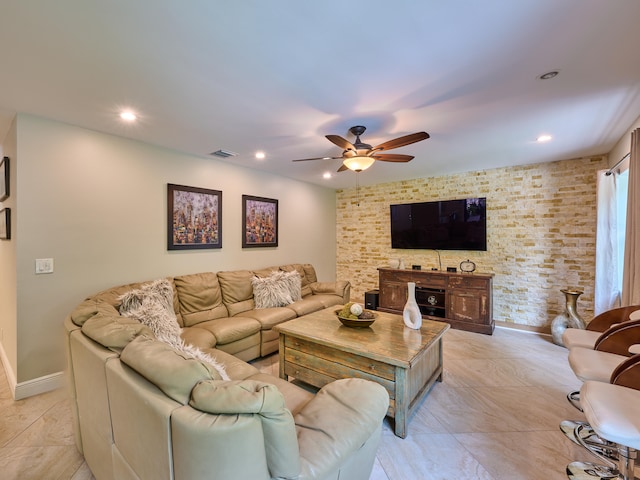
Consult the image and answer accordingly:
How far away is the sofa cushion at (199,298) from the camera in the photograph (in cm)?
310

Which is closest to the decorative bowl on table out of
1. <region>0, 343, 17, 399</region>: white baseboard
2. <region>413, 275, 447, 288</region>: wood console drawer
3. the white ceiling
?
the white ceiling

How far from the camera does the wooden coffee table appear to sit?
194 centimetres

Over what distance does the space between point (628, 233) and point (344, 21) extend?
9.55 ft

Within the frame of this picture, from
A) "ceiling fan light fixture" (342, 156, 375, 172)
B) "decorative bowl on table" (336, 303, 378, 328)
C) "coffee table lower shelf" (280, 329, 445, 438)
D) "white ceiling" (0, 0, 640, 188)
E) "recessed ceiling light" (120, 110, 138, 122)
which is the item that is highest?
"white ceiling" (0, 0, 640, 188)

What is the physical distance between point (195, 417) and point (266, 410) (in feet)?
0.70

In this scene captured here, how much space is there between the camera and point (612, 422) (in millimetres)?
1215

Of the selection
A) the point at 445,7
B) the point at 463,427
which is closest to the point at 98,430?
the point at 463,427

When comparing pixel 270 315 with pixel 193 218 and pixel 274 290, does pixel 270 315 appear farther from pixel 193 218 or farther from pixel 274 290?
pixel 193 218

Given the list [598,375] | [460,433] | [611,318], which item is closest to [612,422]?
[598,375]

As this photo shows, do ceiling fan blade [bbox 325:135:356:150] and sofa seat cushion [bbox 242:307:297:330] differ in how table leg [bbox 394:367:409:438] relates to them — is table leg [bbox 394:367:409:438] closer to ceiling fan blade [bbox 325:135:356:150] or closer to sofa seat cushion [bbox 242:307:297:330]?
sofa seat cushion [bbox 242:307:297:330]

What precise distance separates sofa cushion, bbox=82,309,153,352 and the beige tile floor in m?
0.96

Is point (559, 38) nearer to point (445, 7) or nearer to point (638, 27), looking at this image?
point (638, 27)

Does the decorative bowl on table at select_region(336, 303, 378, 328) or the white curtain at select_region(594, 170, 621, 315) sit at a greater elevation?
the white curtain at select_region(594, 170, 621, 315)

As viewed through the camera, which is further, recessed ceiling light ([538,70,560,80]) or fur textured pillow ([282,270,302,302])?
fur textured pillow ([282,270,302,302])
